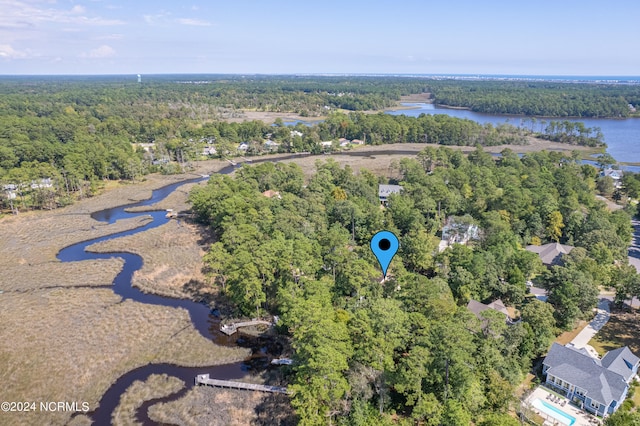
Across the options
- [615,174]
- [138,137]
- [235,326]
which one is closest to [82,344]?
[235,326]

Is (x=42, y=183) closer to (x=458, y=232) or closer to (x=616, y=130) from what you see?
(x=458, y=232)

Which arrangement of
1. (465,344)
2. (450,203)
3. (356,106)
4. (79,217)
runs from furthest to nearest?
(356,106), (79,217), (450,203), (465,344)

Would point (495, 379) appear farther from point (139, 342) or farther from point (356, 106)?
point (356, 106)

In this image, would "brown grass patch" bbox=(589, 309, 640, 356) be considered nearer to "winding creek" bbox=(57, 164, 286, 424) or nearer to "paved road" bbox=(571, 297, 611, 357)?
"paved road" bbox=(571, 297, 611, 357)

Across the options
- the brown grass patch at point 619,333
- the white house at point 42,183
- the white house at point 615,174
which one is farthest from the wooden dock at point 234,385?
the white house at point 615,174

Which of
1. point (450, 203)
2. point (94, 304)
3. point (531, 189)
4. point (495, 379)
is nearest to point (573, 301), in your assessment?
point (495, 379)

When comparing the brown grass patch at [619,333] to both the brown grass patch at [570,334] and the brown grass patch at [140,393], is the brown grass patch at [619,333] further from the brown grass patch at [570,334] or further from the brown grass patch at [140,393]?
the brown grass patch at [140,393]
